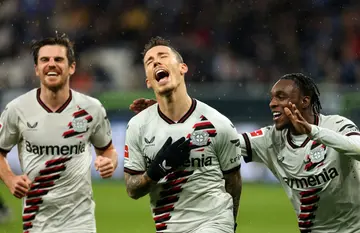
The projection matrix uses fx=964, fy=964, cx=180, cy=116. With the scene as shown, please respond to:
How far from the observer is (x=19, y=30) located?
832 inches

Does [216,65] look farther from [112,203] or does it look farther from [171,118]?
[171,118]

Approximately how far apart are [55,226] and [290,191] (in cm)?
197

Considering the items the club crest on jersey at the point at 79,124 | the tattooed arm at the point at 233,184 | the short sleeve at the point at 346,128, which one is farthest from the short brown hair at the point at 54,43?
the short sleeve at the point at 346,128

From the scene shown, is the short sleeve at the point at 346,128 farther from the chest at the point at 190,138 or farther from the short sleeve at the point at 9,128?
the short sleeve at the point at 9,128

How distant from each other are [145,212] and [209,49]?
→ 580 cm

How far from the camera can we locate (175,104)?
24.3ft

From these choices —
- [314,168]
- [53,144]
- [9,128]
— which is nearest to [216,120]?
[314,168]

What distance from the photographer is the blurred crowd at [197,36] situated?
19.8m

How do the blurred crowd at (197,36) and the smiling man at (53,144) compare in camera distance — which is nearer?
the smiling man at (53,144)

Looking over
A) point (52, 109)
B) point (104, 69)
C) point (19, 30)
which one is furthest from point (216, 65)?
point (52, 109)

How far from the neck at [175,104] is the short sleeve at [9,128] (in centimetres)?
145

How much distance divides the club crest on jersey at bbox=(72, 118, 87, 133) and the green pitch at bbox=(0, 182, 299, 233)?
5.10m

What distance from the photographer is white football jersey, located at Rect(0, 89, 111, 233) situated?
8.05 m

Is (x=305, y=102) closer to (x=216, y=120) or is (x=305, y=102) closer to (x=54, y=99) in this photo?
(x=216, y=120)
